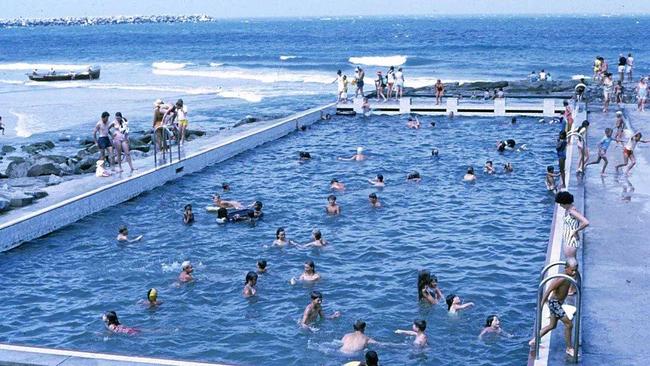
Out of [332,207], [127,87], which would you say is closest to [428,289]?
[332,207]

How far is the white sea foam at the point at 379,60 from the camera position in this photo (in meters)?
90.9

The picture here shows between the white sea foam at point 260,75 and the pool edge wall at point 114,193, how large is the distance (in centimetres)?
3867

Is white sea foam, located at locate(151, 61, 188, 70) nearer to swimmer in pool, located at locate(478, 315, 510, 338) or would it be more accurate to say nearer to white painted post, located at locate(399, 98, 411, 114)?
white painted post, located at locate(399, 98, 411, 114)

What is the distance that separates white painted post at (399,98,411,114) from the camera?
35.4 metres

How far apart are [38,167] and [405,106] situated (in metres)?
17.2

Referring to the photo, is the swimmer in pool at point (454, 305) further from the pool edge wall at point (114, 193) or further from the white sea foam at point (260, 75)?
the white sea foam at point (260, 75)

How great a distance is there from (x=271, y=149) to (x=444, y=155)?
614 centimetres

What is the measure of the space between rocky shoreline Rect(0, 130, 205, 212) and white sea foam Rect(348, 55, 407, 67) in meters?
60.3

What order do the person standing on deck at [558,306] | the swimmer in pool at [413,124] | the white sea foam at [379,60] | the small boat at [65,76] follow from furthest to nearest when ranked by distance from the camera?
the white sea foam at [379,60], the small boat at [65,76], the swimmer in pool at [413,124], the person standing on deck at [558,306]

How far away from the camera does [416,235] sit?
17.0 m

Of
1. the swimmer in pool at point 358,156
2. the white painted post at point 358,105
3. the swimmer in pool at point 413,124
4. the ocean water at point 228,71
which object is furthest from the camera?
the ocean water at point 228,71

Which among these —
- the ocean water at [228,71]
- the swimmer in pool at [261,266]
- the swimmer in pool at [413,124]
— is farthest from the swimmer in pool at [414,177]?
the ocean water at [228,71]

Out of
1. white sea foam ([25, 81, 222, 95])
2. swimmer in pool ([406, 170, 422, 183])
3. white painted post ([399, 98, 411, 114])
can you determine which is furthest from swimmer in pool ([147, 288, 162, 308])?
white sea foam ([25, 81, 222, 95])

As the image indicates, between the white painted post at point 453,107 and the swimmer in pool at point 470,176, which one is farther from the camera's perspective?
the white painted post at point 453,107
